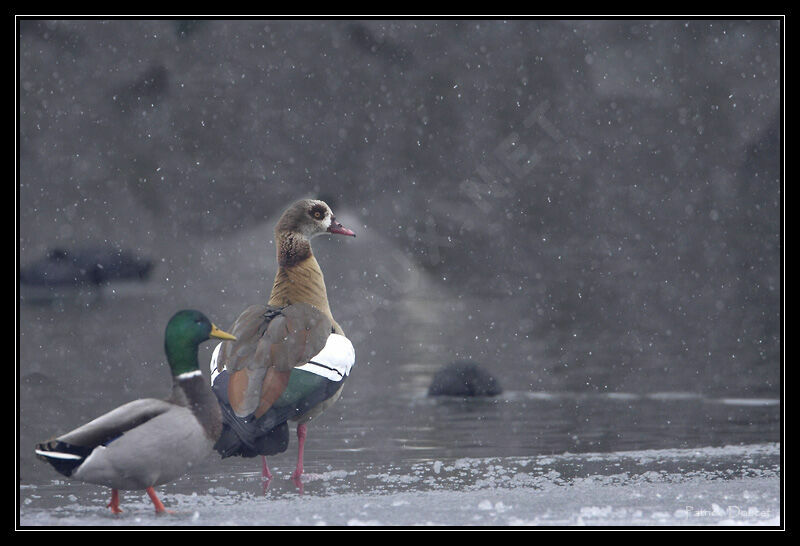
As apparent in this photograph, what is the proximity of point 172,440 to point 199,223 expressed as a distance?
28.9 meters

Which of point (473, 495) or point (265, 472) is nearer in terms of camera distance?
point (473, 495)

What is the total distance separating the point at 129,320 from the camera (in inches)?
557

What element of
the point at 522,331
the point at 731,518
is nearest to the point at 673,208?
the point at 522,331

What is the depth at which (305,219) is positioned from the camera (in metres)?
5.62

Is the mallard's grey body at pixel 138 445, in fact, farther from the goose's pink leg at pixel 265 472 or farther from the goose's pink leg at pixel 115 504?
the goose's pink leg at pixel 265 472

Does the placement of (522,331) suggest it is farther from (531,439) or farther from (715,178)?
(715,178)

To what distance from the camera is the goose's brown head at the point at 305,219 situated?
18.3 feet

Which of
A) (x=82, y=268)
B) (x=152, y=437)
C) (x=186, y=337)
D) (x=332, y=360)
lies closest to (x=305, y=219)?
(x=332, y=360)

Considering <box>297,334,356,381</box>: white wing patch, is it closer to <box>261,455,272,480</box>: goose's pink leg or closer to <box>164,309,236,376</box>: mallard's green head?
<box>261,455,272,480</box>: goose's pink leg

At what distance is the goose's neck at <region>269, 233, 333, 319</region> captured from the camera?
17.4ft

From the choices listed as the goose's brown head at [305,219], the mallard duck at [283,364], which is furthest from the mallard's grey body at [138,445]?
the goose's brown head at [305,219]

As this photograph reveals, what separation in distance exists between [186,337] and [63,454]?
0.67 m

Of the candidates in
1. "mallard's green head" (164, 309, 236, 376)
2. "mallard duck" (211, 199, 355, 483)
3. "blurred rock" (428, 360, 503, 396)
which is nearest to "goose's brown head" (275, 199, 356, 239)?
"mallard duck" (211, 199, 355, 483)

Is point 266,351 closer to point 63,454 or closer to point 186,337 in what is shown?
point 186,337
